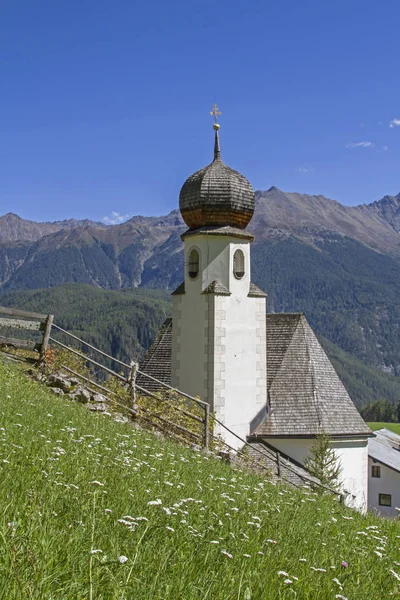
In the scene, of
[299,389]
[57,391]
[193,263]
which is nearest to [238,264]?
[193,263]

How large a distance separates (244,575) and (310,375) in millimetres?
19800

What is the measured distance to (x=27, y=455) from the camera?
687cm

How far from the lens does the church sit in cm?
2252

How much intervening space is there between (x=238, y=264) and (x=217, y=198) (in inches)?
87.0

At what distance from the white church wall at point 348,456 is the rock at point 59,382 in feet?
29.8

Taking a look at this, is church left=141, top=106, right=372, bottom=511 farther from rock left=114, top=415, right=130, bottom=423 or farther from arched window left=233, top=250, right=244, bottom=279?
rock left=114, top=415, right=130, bottom=423

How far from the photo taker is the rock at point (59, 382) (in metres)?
15.8

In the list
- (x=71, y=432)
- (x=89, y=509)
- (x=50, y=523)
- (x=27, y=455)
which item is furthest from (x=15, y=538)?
(x=71, y=432)

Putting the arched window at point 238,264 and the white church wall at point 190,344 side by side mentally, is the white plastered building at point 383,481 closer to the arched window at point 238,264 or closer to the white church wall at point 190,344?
the white church wall at point 190,344

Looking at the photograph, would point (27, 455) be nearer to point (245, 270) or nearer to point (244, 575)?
point (244, 575)

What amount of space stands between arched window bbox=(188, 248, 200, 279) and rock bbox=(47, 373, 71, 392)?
8.23 meters

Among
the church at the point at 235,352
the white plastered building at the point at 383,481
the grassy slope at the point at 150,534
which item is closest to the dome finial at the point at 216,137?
the church at the point at 235,352

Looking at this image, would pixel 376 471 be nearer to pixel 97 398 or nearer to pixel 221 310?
pixel 221 310

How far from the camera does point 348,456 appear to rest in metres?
23.5
